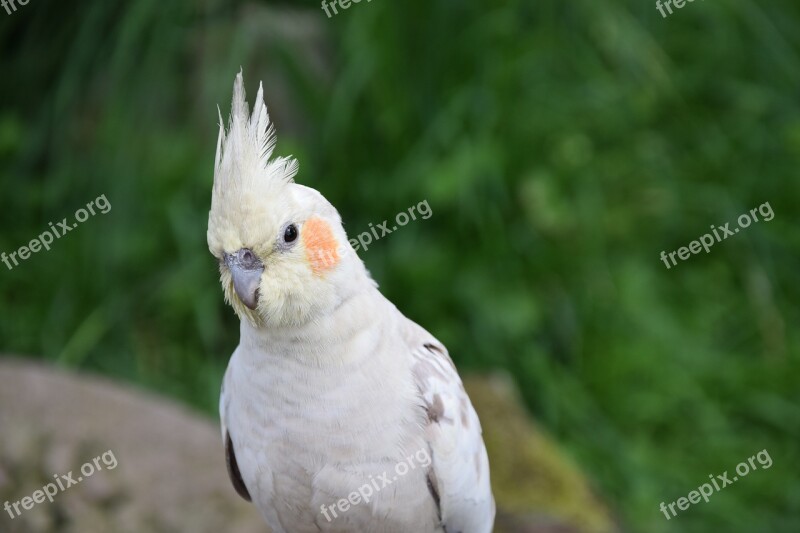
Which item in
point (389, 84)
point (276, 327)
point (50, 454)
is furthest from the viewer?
point (389, 84)

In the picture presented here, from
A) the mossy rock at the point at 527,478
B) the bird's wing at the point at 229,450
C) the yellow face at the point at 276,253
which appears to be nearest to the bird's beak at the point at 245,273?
the yellow face at the point at 276,253

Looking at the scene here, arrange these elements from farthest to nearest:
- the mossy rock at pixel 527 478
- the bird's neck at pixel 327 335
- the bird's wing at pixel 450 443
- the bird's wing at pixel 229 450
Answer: the mossy rock at pixel 527 478 → the bird's wing at pixel 229 450 → the bird's wing at pixel 450 443 → the bird's neck at pixel 327 335

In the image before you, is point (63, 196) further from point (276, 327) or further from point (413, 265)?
point (276, 327)

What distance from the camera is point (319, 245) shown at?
6.44 feet

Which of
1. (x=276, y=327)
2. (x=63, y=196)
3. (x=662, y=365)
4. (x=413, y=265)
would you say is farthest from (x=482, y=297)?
(x=276, y=327)

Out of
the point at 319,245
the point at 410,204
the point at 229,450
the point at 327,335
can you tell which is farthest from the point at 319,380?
the point at 410,204

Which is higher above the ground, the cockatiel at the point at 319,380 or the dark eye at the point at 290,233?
the dark eye at the point at 290,233

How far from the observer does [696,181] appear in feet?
17.0

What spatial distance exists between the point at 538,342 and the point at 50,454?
7.78 feet

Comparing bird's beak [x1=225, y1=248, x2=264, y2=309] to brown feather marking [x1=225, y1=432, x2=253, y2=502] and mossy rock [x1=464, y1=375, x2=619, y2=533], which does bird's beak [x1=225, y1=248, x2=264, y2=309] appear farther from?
mossy rock [x1=464, y1=375, x2=619, y2=533]

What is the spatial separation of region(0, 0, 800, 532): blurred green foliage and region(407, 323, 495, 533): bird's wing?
188cm

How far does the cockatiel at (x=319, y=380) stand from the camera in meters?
1.88

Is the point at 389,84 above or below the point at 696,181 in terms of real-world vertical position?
above

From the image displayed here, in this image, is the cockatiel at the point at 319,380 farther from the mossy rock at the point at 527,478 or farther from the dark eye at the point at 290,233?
the mossy rock at the point at 527,478
